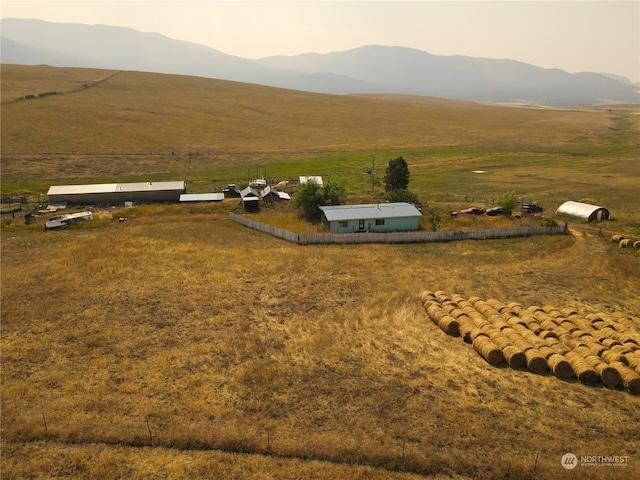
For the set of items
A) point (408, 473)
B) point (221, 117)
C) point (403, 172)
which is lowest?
point (408, 473)

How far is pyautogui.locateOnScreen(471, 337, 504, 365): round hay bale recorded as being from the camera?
20.2 metres

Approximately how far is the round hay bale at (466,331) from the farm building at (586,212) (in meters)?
29.6

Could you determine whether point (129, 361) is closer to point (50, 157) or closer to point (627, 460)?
point (627, 460)

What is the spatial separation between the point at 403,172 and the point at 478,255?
2279cm

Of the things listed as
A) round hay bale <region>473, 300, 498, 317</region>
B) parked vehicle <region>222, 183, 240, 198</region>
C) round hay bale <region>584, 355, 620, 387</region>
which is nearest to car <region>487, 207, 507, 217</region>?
round hay bale <region>473, 300, 498, 317</region>

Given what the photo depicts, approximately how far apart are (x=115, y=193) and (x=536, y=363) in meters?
50.3

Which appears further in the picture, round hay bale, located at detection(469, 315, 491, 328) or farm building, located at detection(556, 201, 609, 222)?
farm building, located at detection(556, 201, 609, 222)

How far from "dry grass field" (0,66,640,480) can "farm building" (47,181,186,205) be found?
13.2ft

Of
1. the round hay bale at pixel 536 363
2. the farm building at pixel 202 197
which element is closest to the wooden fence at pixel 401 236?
the farm building at pixel 202 197

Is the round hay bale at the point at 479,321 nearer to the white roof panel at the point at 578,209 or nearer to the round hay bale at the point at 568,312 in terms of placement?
the round hay bale at the point at 568,312

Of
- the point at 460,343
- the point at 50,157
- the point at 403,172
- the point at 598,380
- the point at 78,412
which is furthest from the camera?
the point at 50,157

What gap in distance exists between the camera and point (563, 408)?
17203 millimetres

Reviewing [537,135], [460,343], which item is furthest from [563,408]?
[537,135]

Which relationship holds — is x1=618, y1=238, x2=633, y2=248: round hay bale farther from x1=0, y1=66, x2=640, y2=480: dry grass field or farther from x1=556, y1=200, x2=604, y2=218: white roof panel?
x1=556, y1=200, x2=604, y2=218: white roof panel
